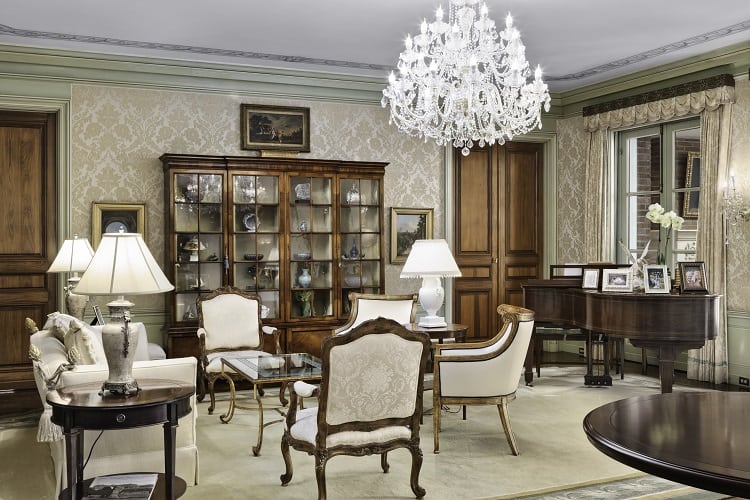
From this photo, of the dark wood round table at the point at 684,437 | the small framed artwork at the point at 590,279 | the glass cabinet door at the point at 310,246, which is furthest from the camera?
the glass cabinet door at the point at 310,246

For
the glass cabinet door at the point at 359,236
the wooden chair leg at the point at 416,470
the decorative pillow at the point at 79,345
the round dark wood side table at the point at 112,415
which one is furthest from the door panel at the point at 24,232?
the wooden chair leg at the point at 416,470

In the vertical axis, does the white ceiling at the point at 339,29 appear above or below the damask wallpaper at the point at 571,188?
above

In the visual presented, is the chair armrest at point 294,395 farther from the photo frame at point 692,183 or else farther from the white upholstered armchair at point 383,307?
the photo frame at point 692,183

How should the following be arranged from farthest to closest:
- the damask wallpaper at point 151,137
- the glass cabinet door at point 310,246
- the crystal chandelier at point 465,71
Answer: the glass cabinet door at point 310,246 < the damask wallpaper at point 151,137 < the crystal chandelier at point 465,71

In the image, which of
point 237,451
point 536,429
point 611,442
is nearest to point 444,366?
point 536,429

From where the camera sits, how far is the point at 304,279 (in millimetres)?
7293

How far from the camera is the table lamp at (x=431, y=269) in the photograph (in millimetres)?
5730

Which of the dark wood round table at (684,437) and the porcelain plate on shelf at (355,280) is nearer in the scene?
the dark wood round table at (684,437)

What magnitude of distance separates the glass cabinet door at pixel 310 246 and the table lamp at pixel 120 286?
3.69 m

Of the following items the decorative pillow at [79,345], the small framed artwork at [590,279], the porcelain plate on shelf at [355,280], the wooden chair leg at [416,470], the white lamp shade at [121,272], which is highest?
the white lamp shade at [121,272]

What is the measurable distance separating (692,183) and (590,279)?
2058 millimetres

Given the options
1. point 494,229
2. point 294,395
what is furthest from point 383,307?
point 494,229

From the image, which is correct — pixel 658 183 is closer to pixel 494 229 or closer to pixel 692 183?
pixel 692 183

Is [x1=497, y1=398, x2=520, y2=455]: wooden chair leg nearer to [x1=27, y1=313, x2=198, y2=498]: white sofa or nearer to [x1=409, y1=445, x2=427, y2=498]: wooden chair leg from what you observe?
[x1=409, y1=445, x2=427, y2=498]: wooden chair leg
